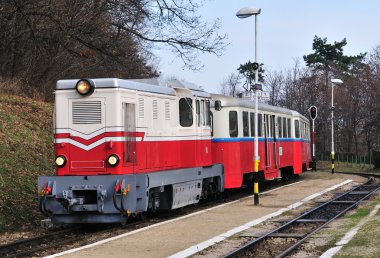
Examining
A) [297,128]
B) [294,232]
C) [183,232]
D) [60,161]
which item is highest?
[297,128]

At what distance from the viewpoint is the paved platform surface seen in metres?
9.89

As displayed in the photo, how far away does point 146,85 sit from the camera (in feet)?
44.3

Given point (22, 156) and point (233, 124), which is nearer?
point (22, 156)

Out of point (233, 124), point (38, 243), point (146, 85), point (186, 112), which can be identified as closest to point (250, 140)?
point (233, 124)

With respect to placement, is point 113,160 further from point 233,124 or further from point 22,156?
point 233,124

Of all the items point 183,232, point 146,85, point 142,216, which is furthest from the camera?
point 142,216

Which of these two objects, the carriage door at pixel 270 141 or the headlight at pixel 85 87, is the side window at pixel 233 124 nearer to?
the carriage door at pixel 270 141

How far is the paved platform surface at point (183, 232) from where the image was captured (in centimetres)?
989

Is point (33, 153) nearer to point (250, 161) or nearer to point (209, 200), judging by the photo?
point (209, 200)

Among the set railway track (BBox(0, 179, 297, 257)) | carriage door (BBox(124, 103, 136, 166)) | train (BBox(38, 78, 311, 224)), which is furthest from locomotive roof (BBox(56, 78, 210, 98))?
railway track (BBox(0, 179, 297, 257))

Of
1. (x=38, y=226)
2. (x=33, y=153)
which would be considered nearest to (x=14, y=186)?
(x=38, y=226)

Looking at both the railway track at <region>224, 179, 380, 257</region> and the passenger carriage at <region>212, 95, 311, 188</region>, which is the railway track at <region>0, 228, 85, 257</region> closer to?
the railway track at <region>224, 179, 380, 257</region>

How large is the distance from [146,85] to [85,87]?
1.75 m

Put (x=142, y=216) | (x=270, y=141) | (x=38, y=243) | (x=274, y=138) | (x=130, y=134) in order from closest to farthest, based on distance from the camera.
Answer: (x=38, y=243) → (x=130, y=134) → (x=142, y=216) → (x=270, y=141) → (x=274, y=138)
